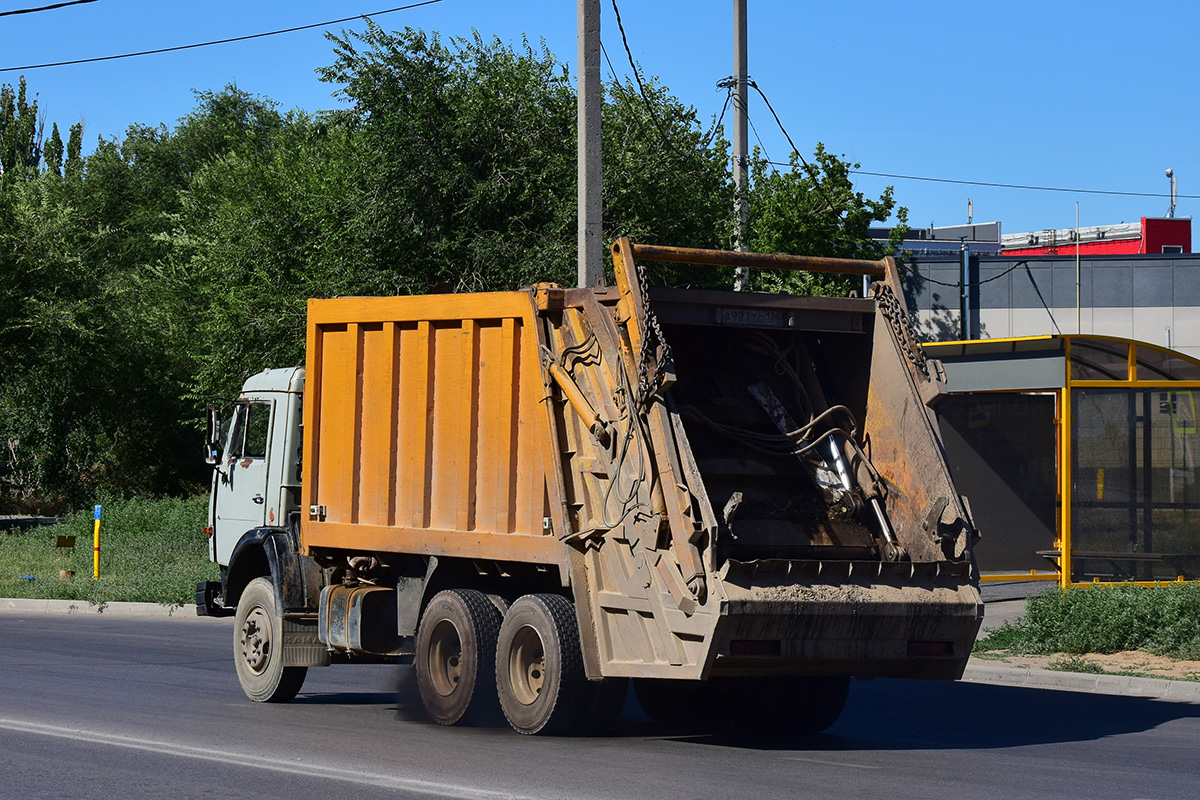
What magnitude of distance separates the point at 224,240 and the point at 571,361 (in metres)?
26.2

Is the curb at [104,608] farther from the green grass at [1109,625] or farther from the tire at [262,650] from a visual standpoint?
the green grass at [1109,625]

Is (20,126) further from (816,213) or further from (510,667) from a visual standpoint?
(510,667)

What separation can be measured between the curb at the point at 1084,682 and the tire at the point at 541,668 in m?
4.65

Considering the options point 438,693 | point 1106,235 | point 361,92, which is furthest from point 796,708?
point 1106,235

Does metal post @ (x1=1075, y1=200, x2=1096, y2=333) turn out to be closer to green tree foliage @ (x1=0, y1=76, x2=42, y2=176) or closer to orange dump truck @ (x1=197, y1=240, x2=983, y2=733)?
orange dump truck @ (x1=197, y1=240, x2=983, y2=733)

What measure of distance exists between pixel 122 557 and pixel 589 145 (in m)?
13.9

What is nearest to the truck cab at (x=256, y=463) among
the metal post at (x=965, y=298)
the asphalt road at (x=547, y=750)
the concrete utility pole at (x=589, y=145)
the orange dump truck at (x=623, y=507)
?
the orange dump truck at (x=623, y=507)

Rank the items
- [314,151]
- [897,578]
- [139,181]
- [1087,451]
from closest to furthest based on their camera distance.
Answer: [897,578]
[1087,451]
[314,151]
[139,181]

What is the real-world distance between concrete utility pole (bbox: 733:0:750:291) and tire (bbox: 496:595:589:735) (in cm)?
1273

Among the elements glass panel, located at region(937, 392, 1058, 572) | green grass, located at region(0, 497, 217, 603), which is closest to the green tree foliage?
green grass, located at region(0, 497, 217, 603)

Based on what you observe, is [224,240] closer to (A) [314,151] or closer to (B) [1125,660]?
(A) [314,151]

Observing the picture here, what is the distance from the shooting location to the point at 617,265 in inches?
354

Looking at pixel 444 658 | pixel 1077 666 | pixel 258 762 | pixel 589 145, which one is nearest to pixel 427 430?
pixel 444 658

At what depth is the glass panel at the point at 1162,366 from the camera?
58.2 ft
